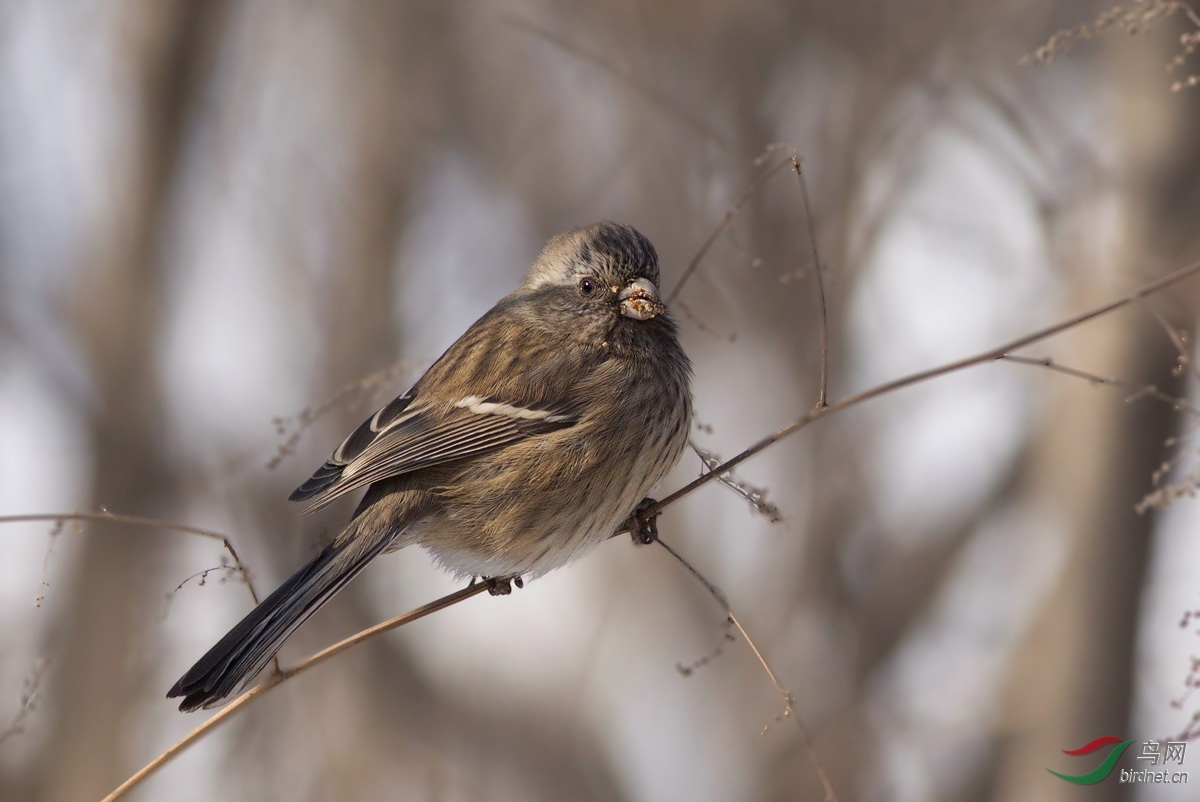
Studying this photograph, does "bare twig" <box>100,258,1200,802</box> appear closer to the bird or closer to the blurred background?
the bird

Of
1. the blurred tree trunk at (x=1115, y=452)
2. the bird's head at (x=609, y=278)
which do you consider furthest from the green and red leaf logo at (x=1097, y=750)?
the bird's head at (x=609, y=278)

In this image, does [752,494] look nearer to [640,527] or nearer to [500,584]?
[640,527]

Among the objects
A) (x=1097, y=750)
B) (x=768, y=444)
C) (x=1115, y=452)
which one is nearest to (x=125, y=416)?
(x=768, y=444)

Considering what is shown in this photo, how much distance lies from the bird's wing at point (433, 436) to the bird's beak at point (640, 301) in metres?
0.43

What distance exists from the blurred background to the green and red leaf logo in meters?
0.24

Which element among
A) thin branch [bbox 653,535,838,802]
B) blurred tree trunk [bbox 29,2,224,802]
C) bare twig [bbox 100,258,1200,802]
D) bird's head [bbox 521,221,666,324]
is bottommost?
thin branch [bbox 653,535,838,802]

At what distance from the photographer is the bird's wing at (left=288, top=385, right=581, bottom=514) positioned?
3.12m

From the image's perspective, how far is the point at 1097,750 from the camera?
4.77 metres

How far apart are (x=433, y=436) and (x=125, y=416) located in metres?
4.20

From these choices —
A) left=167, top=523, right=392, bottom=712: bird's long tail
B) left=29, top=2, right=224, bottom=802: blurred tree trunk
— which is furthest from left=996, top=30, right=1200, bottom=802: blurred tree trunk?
left=29, top=2, right=224, bottom=802: blurred tree trunk

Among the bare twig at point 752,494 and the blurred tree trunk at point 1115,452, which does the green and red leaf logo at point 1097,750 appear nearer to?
the blurred tree trunk at point 1115,452

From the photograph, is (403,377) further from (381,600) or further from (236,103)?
(236,103)

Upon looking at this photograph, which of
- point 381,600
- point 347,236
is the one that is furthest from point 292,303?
point 381,600

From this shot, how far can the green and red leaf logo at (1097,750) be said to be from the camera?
449cm
